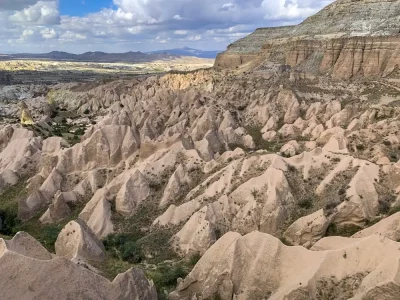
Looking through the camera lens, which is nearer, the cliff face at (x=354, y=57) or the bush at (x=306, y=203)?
the bush at (x=306, y=203)

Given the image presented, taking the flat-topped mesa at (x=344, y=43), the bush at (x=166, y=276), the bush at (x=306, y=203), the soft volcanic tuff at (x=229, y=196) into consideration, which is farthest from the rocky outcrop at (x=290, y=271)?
the flat-topped mesa at (x=344, y=43)

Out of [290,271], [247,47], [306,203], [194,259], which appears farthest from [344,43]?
[290,271]

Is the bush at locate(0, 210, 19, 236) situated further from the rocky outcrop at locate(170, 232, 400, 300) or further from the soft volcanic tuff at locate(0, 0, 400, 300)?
the rocky outcrop at locate(170, 232, 400, 300)

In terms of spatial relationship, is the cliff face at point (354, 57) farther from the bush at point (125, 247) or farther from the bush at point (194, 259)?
the bush at point (194, 259)

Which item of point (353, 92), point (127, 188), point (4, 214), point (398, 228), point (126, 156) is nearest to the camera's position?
point (398, 228)

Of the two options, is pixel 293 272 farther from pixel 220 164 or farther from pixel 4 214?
pixel 4 214

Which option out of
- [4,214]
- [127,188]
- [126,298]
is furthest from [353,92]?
[126,298]

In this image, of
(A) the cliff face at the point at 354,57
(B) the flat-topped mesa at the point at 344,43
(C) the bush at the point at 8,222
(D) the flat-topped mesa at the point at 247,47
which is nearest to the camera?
(C) the bush at the point at 8,222

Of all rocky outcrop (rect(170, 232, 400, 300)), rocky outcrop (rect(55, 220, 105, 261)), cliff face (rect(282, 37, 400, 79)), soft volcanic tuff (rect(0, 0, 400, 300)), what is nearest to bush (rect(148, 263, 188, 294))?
soft volcanic tuff (rect(0, 0, 400, 300))
